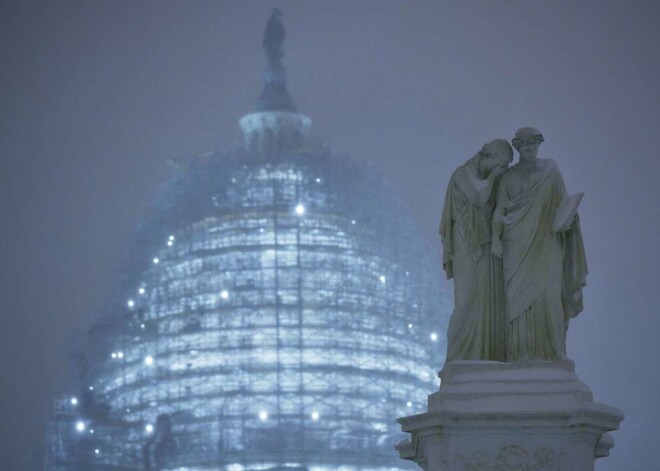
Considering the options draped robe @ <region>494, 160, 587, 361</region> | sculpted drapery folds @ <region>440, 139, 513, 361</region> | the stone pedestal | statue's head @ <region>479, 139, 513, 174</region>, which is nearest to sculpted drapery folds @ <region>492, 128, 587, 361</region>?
draped robe @ <region>494, 160, 587, 361</region>

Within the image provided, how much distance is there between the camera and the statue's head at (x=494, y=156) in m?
13.0

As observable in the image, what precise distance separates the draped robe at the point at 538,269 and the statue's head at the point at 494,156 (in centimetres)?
34

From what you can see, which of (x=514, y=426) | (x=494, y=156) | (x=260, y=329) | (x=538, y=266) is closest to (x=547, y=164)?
(x=494, y=156)

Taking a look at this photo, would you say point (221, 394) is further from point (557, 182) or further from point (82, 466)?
point (557, 182)

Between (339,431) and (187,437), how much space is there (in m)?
9.27

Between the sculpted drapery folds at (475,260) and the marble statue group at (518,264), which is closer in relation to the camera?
the marble statue group at (518,264)

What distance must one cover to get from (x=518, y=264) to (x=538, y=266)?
0.15 metres

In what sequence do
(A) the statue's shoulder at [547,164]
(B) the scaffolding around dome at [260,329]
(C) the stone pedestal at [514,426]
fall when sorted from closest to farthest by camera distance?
(C) the stone pedestal at [514,426] → (A) the statue's shoulder at [547,164] → (B) the scaffolding around dome at [260,329]

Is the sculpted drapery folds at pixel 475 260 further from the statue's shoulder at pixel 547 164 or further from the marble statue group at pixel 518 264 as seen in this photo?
the statue's shoulder at pixel 547 164

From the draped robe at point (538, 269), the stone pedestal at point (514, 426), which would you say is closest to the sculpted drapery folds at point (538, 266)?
the draped robe at point (538, 269)

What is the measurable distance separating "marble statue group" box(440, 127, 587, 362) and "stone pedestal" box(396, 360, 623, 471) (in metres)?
0.45

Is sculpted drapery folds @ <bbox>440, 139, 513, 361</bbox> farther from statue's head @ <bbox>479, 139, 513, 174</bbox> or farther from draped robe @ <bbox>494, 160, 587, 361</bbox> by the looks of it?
draped robe @ <bbox>494, 160, 587, 361</bbox>

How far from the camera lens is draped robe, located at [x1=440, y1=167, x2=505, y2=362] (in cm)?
1268

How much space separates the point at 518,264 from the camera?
1266 cm
